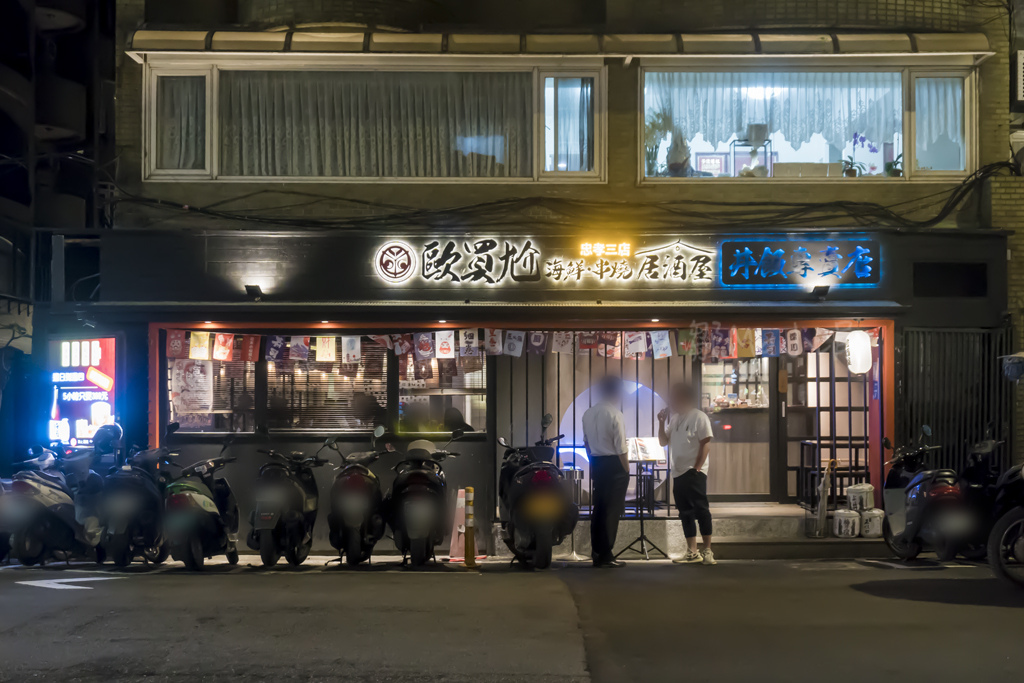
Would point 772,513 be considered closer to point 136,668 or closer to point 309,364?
point 309,364

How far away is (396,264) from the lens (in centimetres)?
1248

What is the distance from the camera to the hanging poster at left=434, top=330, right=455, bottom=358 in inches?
482

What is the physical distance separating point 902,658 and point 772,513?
6258 mm

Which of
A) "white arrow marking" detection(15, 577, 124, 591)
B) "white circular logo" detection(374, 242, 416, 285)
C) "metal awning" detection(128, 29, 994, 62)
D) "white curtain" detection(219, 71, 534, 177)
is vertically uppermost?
"metal awning" detection(128, 29, 994, 62)

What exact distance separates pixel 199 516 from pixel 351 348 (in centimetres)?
329

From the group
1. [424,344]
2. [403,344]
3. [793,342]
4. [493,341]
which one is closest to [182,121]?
[403,344]

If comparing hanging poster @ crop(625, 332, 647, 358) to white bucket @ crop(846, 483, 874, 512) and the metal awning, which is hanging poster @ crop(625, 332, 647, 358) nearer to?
white bucket @ crop(846, 483, 874, 512)

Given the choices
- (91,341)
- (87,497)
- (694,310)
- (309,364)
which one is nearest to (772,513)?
(694,310)

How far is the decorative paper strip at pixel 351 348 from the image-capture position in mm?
12469

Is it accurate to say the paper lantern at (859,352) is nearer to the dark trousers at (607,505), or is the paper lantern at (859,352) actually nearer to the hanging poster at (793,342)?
the hanging poster at (793,342)

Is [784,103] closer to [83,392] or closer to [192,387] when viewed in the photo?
[192,387]

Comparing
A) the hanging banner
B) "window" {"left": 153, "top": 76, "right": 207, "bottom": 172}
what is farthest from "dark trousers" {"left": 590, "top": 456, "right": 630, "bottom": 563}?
"window" {"left": 153, "top": 76, "right": 207, "bottom": 172}

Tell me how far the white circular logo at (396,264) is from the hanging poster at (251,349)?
196cm

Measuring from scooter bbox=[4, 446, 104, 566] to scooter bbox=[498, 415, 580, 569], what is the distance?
15.7 feet
